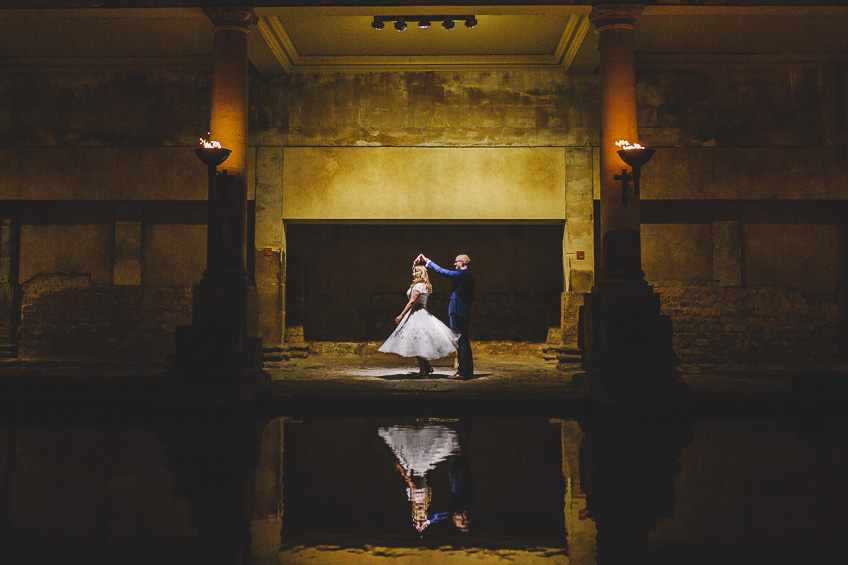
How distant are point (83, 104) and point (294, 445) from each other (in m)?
10.4

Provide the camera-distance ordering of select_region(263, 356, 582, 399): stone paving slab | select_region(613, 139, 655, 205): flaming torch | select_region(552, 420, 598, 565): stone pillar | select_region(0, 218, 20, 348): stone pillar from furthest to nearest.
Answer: select_region(0, 218, 20, 348): stone pillar, select_region(613, 139, 655, 205): flaming torch, select_region(263, 356, 582, 399): stone paving slab, select_region(552, 420, 598, 565): stone pillar

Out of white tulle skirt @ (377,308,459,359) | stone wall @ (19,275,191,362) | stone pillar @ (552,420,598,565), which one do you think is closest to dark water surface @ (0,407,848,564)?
stone pillar @ (552,420,598,565)

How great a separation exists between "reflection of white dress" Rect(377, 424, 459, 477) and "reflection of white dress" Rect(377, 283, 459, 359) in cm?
308

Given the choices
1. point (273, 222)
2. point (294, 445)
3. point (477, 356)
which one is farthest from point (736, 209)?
point (294, 445)

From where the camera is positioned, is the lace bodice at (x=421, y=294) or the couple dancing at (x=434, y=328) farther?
the lace bodice at (x=421, y=294)

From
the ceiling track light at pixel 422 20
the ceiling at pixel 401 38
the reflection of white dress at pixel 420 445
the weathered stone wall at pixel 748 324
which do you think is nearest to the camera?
the reflection of white dress at pixel 420 445

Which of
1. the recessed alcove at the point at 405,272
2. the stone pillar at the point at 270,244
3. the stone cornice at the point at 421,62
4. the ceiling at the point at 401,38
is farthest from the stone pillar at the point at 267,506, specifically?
the recessed alcove at the point at 405,272

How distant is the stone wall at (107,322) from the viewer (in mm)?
12828

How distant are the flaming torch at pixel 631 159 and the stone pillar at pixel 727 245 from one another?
16.4 ft

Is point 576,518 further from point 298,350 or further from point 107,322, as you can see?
point 107,322

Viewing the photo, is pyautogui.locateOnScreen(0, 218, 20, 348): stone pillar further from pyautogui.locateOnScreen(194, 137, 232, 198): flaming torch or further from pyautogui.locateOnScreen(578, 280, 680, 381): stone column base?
pyautogui.locateOnScreen(578, 280, 680, 381): stone column base

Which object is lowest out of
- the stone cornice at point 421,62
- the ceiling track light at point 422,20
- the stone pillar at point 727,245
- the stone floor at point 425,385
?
the stone floor at point 425,385

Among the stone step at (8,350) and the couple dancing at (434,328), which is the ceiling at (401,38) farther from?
the stone step at (8,350)

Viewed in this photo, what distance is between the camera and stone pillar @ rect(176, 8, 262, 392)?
8.24 meters
